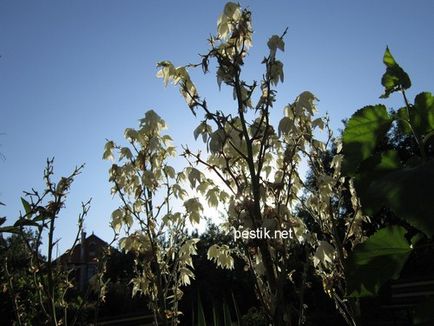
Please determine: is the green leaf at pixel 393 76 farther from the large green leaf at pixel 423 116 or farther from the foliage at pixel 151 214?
the foliage at pixel 151 214

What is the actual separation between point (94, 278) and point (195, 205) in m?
0.91

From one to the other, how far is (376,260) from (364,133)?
24cm

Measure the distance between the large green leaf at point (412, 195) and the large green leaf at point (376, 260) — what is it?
15cm

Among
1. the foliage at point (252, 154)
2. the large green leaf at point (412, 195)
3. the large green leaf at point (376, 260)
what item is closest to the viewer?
the large green leaf at point (412, 195)

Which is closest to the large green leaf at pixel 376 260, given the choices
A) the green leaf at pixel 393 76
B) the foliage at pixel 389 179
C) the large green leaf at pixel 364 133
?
the foliage at pixel 389 179

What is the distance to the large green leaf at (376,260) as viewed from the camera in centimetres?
65

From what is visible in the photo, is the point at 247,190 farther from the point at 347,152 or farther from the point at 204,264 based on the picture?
the point at 204,264

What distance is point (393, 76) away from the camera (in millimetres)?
733

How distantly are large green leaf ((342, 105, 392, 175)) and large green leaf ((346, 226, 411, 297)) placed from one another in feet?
0.45

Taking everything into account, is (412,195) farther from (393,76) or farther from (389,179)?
(393,76)

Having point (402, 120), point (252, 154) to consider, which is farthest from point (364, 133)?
point (252, 154)

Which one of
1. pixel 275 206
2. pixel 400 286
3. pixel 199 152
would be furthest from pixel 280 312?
pixel 400 286

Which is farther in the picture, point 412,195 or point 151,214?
point 151,214

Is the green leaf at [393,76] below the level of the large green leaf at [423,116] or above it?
above
